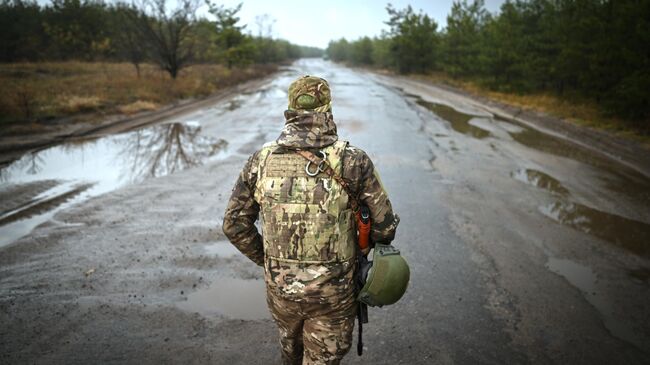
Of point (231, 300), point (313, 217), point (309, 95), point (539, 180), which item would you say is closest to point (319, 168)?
point (313, 217)

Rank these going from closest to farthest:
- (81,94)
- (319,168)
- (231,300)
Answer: (319,168) → (231,300) → (81,94)

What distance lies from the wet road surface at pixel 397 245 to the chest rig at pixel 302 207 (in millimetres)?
1341

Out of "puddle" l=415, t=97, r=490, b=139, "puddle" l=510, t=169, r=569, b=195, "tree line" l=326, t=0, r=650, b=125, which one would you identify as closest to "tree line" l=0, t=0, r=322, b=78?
"puddle" l=415, t=97, r=490, b=139

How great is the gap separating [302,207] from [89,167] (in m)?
7.33

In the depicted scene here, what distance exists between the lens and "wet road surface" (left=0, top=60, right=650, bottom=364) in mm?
2920

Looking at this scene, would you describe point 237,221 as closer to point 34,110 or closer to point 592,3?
point 34,110

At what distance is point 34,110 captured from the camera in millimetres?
11492

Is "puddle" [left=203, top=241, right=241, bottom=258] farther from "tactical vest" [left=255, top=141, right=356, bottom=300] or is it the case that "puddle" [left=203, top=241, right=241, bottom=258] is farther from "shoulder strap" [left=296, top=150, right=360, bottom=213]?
"shoulder strap" [left=296, top=150, right=360, bottom=213]

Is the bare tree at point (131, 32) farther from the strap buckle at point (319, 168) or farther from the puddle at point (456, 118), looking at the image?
the strap buckle at point (319, 168)

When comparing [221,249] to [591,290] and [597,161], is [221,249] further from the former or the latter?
[597,161]

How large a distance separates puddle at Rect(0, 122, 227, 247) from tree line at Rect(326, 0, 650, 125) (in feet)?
40.7

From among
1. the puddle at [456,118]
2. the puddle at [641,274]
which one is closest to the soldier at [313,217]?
the puddle at [641,274]

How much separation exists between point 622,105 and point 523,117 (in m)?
3.87

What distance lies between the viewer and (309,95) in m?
1.82
